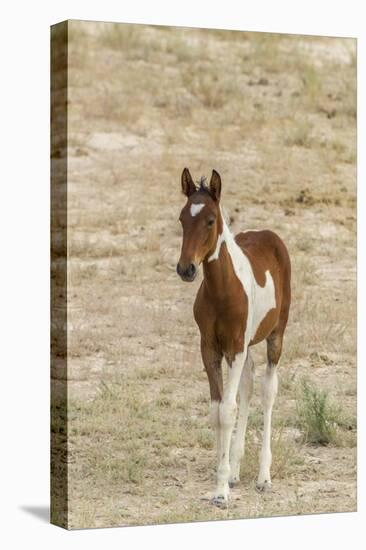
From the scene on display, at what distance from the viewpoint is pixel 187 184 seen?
10.8 metres

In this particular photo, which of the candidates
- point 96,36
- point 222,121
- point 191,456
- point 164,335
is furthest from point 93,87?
point 191,456

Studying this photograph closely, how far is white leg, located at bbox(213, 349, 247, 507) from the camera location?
427 inches

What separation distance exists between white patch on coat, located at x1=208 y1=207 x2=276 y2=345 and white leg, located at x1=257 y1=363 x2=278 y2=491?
1.78 ft

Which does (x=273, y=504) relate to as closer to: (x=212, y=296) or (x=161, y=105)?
(x=212, y=296)

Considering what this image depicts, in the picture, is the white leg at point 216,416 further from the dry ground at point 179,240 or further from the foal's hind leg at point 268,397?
the foal's hind leg at point 268,397

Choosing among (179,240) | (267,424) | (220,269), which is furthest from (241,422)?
(179,240)

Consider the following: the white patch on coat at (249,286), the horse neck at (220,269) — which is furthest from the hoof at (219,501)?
the horse neck at (220,269)

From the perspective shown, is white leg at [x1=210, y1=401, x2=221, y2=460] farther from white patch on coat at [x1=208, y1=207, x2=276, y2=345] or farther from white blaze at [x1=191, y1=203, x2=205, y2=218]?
white blaze at [x1=191, y1=203, x2=205, y2=218]

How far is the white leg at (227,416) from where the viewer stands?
10844 millimetres

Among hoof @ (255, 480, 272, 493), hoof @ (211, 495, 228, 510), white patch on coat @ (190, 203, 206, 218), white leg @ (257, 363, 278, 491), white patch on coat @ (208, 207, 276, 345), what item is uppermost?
white patch on coat @ (190, 203, 206, 218)

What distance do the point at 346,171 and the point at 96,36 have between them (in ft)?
→ 7.65

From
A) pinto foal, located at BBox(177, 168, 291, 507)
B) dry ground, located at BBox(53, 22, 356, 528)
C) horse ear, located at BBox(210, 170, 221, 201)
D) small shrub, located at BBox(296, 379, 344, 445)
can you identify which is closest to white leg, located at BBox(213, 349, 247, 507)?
pinto foal, located at BBox(177, 168, 291, 507)

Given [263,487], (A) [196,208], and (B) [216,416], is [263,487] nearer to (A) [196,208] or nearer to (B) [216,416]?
(B) [216,416]

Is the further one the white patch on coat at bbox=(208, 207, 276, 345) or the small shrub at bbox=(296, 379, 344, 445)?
the small shrub at bbox=(296, 379, 344, 445)
